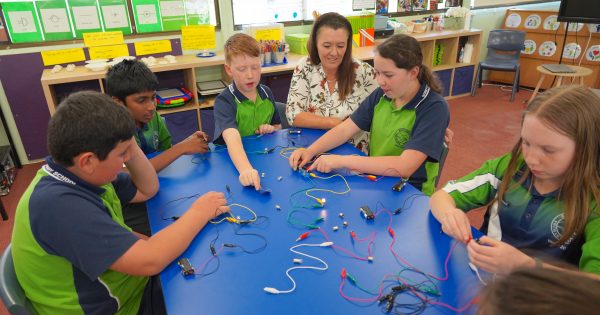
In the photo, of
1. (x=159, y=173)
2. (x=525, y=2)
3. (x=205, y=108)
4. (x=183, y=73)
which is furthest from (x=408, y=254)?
(x=525, y=2)

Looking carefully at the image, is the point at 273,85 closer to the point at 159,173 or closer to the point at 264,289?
the point at 159,173

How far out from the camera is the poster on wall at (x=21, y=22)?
120 inches

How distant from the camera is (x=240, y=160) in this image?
5.34 ft

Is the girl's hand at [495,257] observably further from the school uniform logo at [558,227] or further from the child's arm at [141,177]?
the child's arm at [141,177]

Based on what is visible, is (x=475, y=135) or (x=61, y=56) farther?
(x=475, y=135)

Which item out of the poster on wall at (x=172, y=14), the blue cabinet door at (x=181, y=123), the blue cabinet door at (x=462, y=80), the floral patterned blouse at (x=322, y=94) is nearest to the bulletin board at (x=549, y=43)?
the blue cabinet door at (x=462, y=80)

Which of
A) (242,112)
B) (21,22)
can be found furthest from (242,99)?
(21,22)

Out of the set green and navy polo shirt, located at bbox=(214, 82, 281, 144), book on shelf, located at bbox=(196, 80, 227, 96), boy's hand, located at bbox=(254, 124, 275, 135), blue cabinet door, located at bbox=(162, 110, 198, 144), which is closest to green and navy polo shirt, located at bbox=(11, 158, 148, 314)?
green and navy polo shirt, located at bbox=(214, 82, 281, 144)

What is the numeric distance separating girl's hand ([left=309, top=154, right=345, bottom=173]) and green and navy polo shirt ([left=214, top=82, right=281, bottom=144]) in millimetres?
534

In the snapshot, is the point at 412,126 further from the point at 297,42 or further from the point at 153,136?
the point at 297,42

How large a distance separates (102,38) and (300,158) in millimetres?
2572

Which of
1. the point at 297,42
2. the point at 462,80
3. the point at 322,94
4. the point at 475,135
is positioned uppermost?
the point at 297,42

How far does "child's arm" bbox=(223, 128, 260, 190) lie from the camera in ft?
4.81

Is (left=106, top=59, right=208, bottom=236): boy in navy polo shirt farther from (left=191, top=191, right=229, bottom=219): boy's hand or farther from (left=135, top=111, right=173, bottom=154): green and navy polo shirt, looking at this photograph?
(left=191, top=191, right=229, bottom=219): boy's hand
